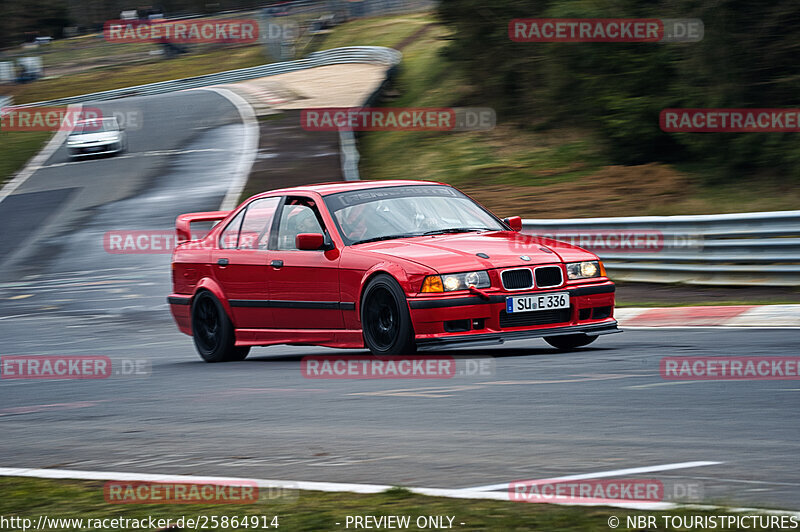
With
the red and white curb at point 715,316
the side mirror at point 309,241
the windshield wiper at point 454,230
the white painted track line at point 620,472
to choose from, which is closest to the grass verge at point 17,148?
the red and white curb at point 715,316

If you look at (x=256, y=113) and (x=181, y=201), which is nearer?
(x=181, y=201)

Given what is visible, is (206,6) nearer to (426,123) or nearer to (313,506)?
(426,123)

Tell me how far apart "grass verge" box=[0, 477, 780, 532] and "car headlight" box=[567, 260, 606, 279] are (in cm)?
447

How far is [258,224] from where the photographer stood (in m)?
10.6

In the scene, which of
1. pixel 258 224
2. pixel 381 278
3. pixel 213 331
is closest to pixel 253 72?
pixel 213 331

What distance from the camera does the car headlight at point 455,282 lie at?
853cm

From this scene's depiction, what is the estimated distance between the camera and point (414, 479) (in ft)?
16.6

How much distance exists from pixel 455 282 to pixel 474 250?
42 centimetres

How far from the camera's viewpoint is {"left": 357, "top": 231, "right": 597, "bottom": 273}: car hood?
28.5 feet

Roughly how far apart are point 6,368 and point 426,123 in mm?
22059

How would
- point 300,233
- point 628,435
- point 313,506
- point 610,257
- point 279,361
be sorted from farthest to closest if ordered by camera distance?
point 610,257, point 279,361, point 300,233, point 628,435, point 313,506

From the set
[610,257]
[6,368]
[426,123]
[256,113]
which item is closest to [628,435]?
[6,368]

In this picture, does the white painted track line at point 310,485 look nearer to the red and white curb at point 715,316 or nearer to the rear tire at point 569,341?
the rear tire at point 569,341

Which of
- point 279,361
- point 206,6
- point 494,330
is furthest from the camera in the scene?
point 206,6
